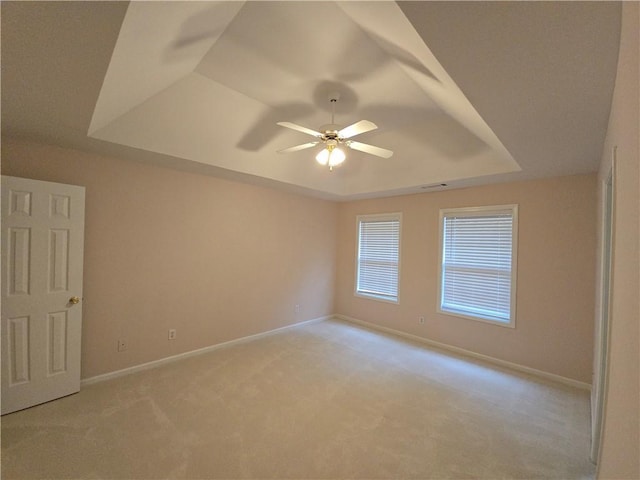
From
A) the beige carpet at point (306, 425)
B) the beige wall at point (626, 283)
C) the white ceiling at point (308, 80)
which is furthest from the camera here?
the beige carpet at point (306, 425)

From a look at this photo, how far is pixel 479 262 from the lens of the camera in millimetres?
3795

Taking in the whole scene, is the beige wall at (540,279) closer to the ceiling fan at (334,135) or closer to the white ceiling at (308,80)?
the white ceiling at (308,80)

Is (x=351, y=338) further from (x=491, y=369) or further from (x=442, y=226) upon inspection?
(x=442, y=226)

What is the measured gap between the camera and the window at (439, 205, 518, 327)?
11.6 ft

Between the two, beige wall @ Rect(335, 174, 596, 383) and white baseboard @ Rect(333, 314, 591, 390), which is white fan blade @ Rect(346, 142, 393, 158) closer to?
beige wall @ Rect(335, 174, 596, 383)

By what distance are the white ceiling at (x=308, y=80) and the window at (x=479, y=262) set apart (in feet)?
1.83

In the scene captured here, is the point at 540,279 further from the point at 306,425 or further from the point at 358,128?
the point at 306,425

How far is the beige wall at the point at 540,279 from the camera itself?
302 centimetres

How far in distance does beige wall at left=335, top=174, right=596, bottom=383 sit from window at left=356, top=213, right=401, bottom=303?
0.51 metres

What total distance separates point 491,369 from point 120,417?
3946 mm

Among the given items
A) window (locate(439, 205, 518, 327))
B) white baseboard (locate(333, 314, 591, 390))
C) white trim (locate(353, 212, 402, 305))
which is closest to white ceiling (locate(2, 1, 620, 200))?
window (locate(439, 205, 518, 327))

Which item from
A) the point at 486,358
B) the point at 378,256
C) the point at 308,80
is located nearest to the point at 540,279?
the point at 486,358

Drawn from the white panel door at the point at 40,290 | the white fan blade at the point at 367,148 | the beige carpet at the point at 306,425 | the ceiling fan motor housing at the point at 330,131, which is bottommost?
the beige carpet at the point at 306,425

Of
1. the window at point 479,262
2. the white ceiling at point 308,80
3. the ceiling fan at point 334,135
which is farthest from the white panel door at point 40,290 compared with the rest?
the window at point 479,262
